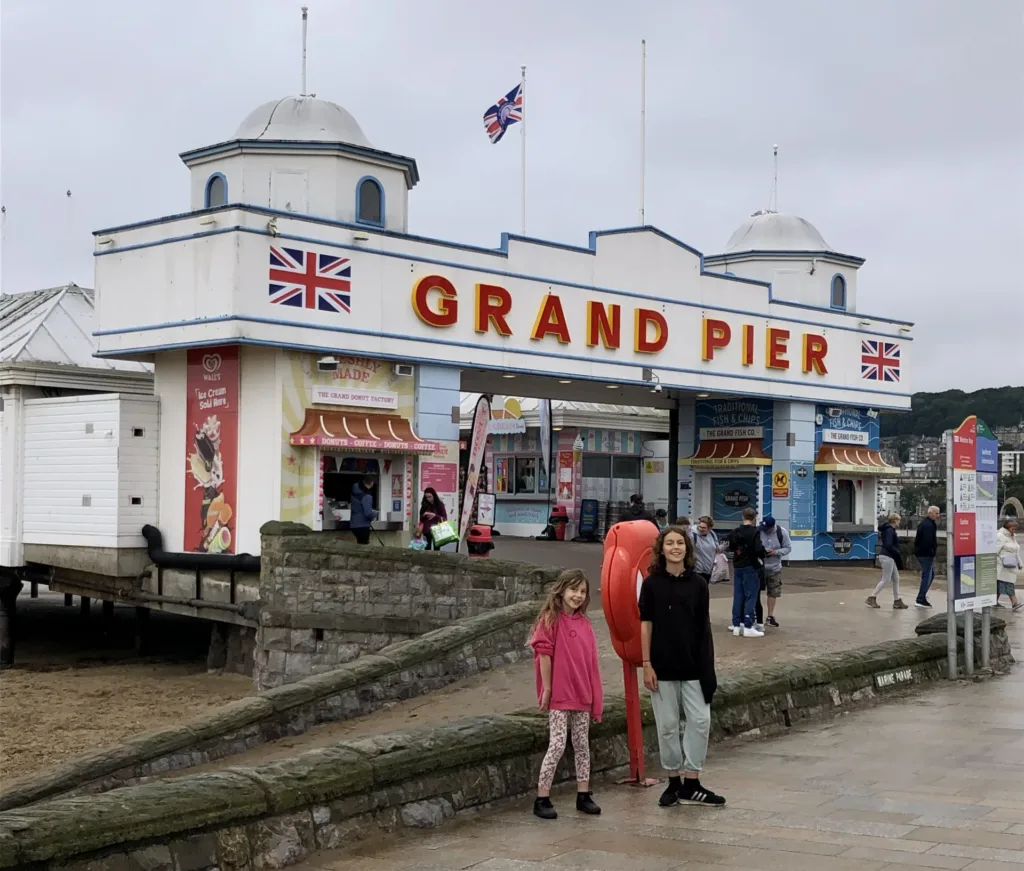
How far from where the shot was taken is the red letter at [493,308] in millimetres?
23203

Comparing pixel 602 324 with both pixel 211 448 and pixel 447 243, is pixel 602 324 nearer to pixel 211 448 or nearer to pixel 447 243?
pixel 447 243

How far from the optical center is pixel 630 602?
8.60m

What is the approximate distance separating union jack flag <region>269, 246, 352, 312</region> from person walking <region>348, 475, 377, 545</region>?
9.83 ft

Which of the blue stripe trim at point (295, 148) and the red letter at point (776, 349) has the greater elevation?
the blue stripe trim at point (295, 148)

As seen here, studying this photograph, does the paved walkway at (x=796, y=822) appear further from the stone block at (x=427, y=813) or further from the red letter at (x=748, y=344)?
the red letter at (x=748, y=344)

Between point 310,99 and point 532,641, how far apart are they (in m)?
17.8

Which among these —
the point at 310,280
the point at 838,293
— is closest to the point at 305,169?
the point at 310,280

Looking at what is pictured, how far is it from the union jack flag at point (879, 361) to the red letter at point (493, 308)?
11667 mm

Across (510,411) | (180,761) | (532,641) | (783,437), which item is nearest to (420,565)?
(180,761)

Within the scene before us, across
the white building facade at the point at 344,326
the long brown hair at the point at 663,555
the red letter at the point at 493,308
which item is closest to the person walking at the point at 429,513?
the white building facade at the point at 344,326

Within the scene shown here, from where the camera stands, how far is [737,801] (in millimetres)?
8086

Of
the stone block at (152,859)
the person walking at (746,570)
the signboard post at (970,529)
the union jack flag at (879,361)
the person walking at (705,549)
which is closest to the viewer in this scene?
the stone block at (152,859)

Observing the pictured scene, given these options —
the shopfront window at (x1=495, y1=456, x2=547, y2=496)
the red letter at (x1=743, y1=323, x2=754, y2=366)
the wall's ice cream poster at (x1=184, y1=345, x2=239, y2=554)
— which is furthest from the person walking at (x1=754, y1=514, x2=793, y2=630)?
the shopfront window at (x1=495, y1=456, x2=547, y2=496)

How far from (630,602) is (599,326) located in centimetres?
1703
